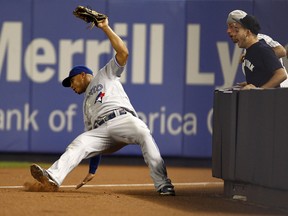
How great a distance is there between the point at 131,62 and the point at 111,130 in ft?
19.8

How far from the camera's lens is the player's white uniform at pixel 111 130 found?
33.5ft

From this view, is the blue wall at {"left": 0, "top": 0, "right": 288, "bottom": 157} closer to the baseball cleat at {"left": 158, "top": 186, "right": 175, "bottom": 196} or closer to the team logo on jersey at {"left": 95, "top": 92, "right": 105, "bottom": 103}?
the team logo on jersey at {"left": 95, "top": 92, "right": 105, "bottom": 103}

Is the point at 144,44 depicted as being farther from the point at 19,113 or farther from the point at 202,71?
the point at 19,113

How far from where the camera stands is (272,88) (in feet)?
30.0

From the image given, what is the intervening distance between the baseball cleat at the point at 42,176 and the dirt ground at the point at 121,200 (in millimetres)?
118

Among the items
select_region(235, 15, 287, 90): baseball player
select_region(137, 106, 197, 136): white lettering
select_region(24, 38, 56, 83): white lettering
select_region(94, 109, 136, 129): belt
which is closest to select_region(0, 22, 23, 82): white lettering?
select_region(24, 38, 56, 83): white lettering

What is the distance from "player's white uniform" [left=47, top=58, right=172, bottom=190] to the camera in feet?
33.5

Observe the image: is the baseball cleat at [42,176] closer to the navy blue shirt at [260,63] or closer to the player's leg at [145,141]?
the player's leg at [145,141]

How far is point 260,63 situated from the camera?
379 inches

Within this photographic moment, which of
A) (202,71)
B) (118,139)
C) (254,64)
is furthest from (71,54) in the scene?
(254,64)

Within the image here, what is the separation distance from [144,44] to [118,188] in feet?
16.5

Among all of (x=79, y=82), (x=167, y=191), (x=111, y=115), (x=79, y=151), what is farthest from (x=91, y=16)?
(x=167, y=191)

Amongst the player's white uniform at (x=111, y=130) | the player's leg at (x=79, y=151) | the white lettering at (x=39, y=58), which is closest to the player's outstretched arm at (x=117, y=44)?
the player's white uniform at (x=111, y=130)

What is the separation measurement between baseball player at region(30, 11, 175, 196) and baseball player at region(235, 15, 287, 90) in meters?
1.22
